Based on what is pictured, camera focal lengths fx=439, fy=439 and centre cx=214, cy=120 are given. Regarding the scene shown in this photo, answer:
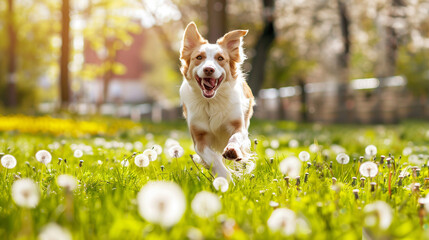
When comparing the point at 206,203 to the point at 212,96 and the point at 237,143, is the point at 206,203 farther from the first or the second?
the point at 212,96

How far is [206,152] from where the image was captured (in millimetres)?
3912

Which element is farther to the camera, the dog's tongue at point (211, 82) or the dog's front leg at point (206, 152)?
the dog's tongue at point (211, 82)

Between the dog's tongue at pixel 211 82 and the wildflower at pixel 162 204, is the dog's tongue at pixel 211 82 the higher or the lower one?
the higher one

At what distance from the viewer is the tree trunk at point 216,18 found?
13.3 m

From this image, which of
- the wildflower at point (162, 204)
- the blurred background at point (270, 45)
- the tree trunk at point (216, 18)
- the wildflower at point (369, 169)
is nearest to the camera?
the wildflower at point (162, 204)

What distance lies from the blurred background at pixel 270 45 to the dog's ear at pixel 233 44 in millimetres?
8849

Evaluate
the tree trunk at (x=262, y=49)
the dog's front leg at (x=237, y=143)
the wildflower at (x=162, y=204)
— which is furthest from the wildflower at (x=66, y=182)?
the tree trunk at (x=262, y=49)

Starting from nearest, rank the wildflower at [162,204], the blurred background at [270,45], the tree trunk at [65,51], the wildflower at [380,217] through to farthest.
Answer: the wildflower at [162,204] < the wildflower at [380,217] < the tree trunk at [65,51] < the blurred background at [270,45]

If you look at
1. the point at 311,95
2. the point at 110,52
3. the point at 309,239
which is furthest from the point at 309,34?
the point at 309,239

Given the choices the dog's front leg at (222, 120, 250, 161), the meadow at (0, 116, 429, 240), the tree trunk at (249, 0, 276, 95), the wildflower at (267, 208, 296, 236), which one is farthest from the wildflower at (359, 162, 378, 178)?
the tree trunk at (249, 0, 276, 95)

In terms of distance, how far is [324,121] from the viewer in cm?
2042

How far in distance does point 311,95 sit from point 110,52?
10634 millimetres

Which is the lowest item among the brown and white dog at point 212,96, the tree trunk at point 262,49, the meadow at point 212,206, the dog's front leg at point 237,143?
the meadow at point 212,206

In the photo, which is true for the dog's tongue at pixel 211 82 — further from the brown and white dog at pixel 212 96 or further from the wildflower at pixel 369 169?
the wildflower at pixel 369 169
